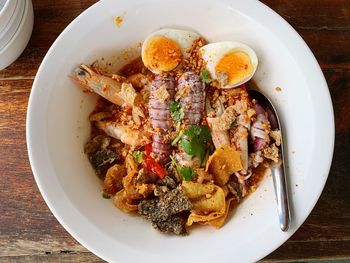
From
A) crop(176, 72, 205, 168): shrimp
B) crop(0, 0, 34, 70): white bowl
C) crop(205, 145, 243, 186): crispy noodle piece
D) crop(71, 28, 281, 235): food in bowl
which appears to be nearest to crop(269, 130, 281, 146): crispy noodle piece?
crop(71, 28, 281, 235): food in bowl

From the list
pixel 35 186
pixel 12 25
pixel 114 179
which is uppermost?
pixel 12 25

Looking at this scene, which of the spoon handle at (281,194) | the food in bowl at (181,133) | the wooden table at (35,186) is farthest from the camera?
the wooden table at (35,186)

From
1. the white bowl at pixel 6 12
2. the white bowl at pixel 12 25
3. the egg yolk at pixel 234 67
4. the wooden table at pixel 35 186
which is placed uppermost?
the white bowl at pixel 6 12

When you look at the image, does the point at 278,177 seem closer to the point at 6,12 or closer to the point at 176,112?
the point at 176,112

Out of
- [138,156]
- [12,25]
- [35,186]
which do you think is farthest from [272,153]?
[12,25]

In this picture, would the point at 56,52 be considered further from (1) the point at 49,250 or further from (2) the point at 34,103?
(1) the point at 49,250

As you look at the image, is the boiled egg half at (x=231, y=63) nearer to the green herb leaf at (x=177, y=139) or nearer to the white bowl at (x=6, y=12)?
the green herb leaf at (x=177, y=139)

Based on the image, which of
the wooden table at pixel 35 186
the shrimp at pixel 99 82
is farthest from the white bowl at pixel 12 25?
the shrimp at pixel 99 82
